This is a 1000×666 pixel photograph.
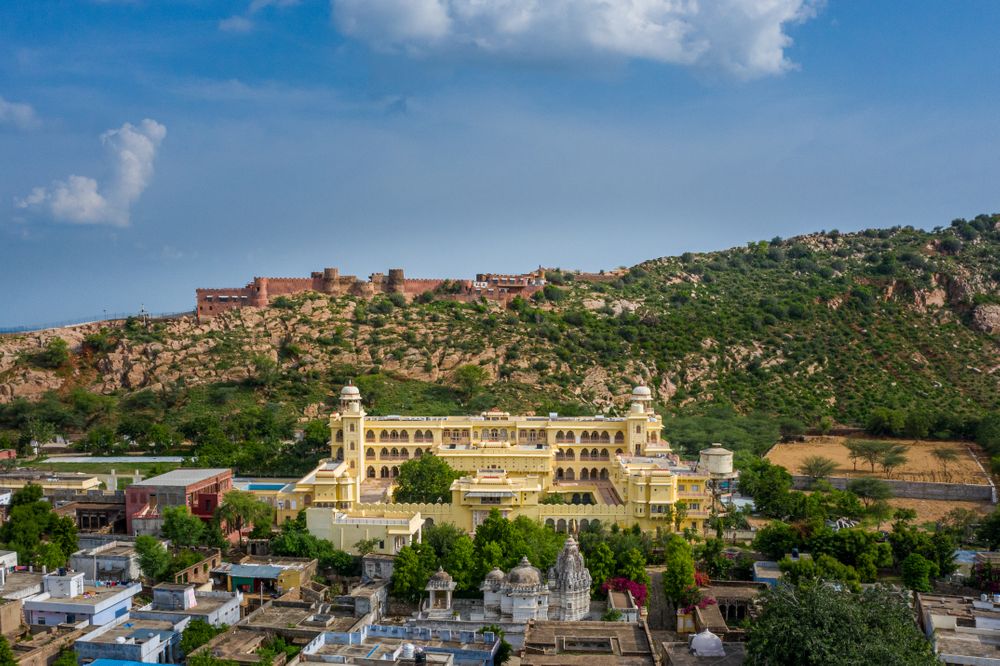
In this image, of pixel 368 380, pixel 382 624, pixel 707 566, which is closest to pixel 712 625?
pixel 707 566

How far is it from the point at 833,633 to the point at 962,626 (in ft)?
22.2

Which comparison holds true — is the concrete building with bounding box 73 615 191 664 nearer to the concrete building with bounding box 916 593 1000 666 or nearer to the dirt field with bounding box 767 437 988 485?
the concrete building with bounding box 916 593 1000 666

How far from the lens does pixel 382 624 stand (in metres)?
29.5

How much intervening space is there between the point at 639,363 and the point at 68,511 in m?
39.0

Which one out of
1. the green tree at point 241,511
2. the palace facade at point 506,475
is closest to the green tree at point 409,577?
the palace facade at point 506,475

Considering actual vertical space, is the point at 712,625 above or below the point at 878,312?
below

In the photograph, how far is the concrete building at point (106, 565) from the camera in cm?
3266

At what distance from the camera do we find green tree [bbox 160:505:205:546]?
116ft

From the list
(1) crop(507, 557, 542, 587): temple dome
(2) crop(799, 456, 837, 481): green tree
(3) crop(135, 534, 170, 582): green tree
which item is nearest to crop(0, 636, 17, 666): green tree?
(3) crop(135, 534, 170, 582): green tree

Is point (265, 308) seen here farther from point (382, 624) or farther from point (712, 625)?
point (712, 625)

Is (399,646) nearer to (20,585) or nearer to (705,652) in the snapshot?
(705,652)

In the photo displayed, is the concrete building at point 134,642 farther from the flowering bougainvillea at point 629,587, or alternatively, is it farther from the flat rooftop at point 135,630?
the flowering bougainvillea at point 629,587

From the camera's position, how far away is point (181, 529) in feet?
116

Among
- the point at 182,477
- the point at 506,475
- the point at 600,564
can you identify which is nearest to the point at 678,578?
the point at 600,564
